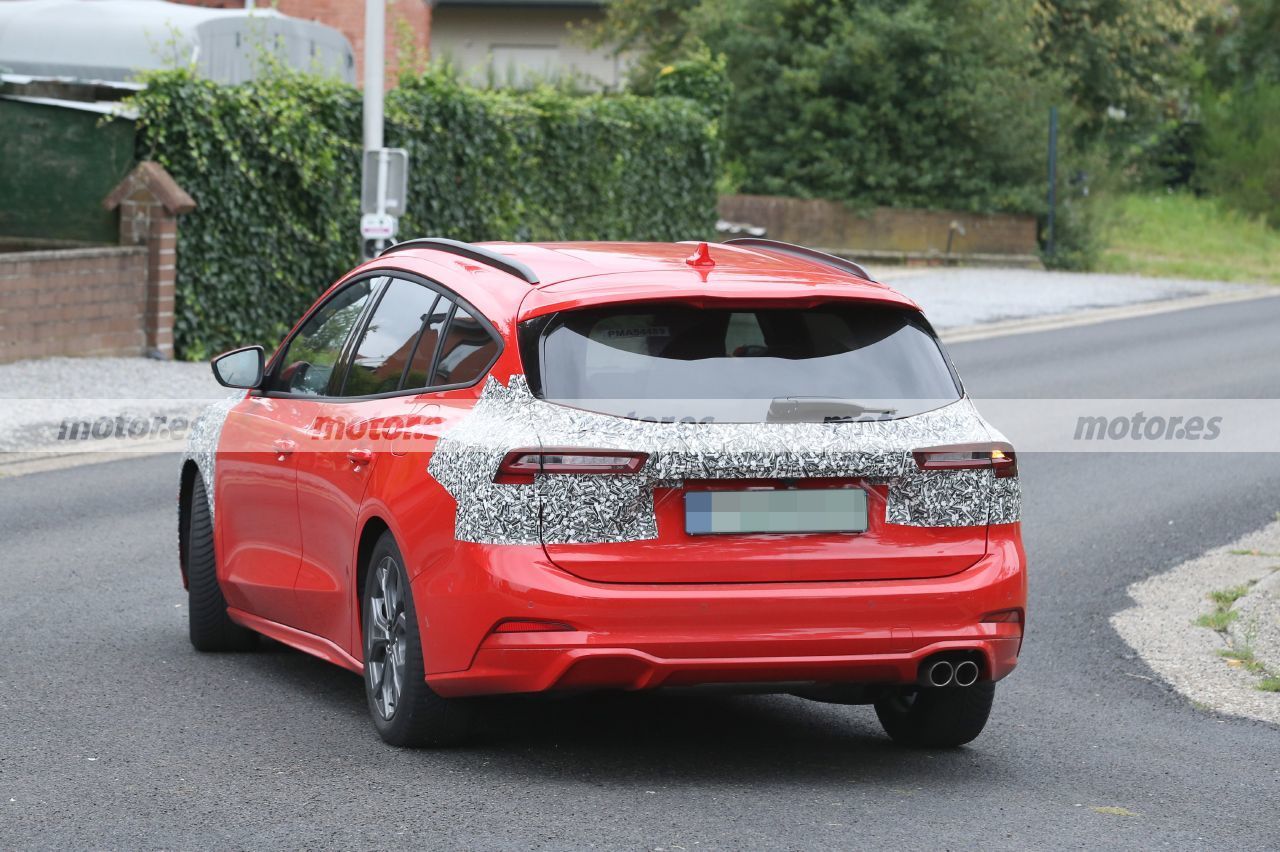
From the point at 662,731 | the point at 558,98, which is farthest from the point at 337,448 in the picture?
the point at 558,98

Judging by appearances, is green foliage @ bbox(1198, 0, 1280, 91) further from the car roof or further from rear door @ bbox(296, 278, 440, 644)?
rear door @ bbox(296, 278, 440, 644)

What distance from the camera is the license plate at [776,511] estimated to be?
554cm

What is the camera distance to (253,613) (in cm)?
742

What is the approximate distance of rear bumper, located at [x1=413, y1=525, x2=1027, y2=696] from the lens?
5.49 meters

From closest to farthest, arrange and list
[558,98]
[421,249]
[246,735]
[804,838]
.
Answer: [804,838] → [246,735] → [421,249] → [558,98]

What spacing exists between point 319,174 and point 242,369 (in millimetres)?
13012

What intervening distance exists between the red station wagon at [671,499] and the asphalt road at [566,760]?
277 millimetres

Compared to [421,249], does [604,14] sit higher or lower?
higher

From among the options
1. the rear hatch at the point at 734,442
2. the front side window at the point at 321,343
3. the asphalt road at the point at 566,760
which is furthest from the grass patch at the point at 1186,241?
the rear hatch at the point at 734,442

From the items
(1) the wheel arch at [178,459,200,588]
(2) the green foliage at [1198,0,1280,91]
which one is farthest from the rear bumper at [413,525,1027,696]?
(2) the green foliage at [1198,0,1280,91]

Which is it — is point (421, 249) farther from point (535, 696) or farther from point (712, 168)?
point (712, 168)

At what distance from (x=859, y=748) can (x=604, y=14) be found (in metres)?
39.9

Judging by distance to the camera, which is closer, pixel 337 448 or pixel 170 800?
pixel 170 800

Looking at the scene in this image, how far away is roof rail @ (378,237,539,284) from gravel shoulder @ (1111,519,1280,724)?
305cm
